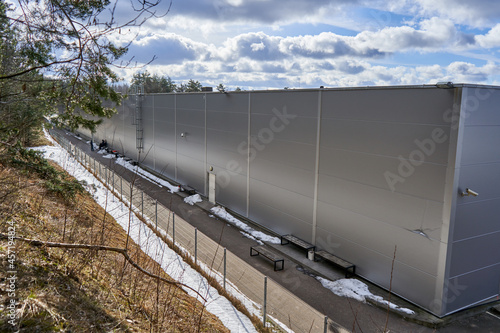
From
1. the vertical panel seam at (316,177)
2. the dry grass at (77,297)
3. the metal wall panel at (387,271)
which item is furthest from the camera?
the vertical panel seam at (316,177)

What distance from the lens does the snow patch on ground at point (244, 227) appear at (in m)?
15.8

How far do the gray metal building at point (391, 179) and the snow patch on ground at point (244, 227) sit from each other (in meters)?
0.60

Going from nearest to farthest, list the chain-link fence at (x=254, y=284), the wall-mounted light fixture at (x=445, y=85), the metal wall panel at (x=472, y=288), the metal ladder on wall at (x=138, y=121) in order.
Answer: the chain-link fence at (x=254, y=284), the wall-mounted light fixture at (x=445, y=85), the metal wall panel at (x=472, y=288), the metal ladder on wall at (x=138, y=121)

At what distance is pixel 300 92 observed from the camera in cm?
1457

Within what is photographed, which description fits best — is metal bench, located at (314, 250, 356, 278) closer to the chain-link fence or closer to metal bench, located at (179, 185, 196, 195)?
the chain-link fence

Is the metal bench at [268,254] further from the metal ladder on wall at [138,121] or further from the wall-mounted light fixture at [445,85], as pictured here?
the metal ladder on wall at [138,121]

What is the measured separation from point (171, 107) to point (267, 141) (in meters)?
11.5

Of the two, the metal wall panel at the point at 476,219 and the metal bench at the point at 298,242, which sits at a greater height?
the metal wall panel at the point at 476,219

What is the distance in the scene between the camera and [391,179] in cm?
1121

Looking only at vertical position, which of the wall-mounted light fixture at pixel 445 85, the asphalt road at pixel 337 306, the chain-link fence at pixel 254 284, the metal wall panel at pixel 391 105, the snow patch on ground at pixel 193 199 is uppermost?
the wall-mounted light fixture at pixel 445 85

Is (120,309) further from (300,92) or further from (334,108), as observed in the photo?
(300,92)

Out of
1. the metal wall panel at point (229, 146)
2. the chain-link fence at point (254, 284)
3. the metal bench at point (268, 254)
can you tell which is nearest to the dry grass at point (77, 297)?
the chain-link fence at point (254, 284)

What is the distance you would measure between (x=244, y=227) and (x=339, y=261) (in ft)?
18.7

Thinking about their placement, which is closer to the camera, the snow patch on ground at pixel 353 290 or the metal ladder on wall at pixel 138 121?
the snow patch on ground at pixel 353 290
